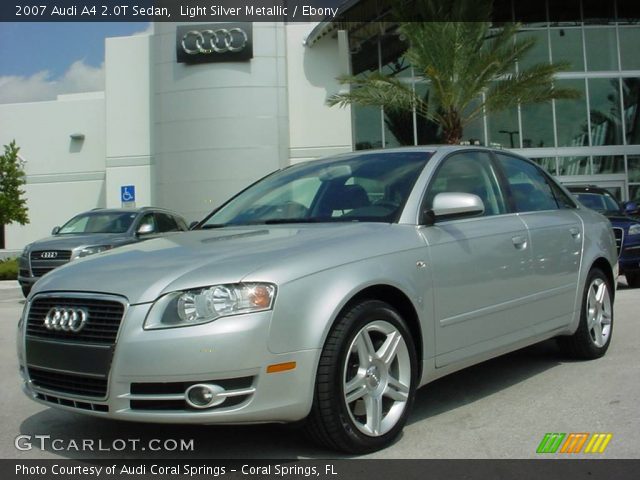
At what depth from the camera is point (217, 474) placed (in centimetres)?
330

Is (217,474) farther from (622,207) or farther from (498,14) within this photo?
(498,14)

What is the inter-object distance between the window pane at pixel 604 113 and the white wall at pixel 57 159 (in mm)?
19458

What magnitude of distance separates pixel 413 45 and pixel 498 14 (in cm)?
919

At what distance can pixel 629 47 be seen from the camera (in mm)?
25547

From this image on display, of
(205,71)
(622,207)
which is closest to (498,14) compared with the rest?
(205,71)

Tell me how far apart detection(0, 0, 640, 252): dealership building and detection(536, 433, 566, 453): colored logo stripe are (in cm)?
Answer: 2083

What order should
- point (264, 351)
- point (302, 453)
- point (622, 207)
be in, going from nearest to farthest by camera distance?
point (264, 351) < point (302, 453) < point (622, 207)

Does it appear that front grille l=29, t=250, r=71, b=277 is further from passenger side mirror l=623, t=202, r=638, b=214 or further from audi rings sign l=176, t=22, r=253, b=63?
audi rings sign l=176, t=22, r=253, b=63

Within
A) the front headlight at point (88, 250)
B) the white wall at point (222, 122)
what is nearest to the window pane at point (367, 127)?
the white wall at point (222, 122)

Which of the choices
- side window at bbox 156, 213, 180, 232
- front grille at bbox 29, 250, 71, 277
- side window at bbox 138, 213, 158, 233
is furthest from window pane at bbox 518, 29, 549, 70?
→ front grille at bbox 29, 250, 71, 277

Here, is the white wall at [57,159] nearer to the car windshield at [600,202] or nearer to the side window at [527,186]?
the car windshield at [600,202]

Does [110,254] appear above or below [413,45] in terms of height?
below

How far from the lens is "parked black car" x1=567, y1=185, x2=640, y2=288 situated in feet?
34.1

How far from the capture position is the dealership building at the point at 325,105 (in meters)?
24.7
